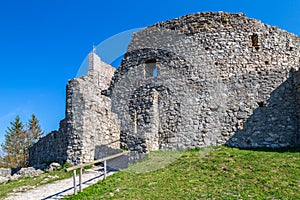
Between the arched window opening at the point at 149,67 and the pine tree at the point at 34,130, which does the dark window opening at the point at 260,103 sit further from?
the pine tree at the point at 34,130

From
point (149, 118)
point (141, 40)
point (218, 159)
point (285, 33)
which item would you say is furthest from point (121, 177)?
point (285, 33)

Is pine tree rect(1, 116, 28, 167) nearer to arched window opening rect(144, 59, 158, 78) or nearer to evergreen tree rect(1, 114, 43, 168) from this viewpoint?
evergreen tree rect(1, 114, 43, 168)

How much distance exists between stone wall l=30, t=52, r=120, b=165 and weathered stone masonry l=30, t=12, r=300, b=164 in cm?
4

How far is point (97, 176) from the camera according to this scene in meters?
9.16

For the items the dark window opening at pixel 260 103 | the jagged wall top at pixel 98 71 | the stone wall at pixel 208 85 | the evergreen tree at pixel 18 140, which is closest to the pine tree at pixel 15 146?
the evergreen tree at pixel 18 140

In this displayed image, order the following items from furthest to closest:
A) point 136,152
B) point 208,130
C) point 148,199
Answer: point 208,130 < point 136,152 < point 148,199

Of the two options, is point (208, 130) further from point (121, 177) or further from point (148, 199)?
point (148, 199)

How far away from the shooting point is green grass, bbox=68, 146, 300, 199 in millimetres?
6691

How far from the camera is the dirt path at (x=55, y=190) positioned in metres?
7.34

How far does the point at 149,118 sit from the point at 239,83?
4350 mm

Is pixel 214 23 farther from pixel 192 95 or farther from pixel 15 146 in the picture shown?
pixel 15 146

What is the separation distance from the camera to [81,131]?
10695mm

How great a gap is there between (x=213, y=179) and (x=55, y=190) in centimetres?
449

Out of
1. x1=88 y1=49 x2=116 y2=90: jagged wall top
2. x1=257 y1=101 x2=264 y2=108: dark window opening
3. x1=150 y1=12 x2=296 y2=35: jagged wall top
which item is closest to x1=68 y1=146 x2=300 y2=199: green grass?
x1=257 y1=101 x2=264 y2=108: dark window opening
